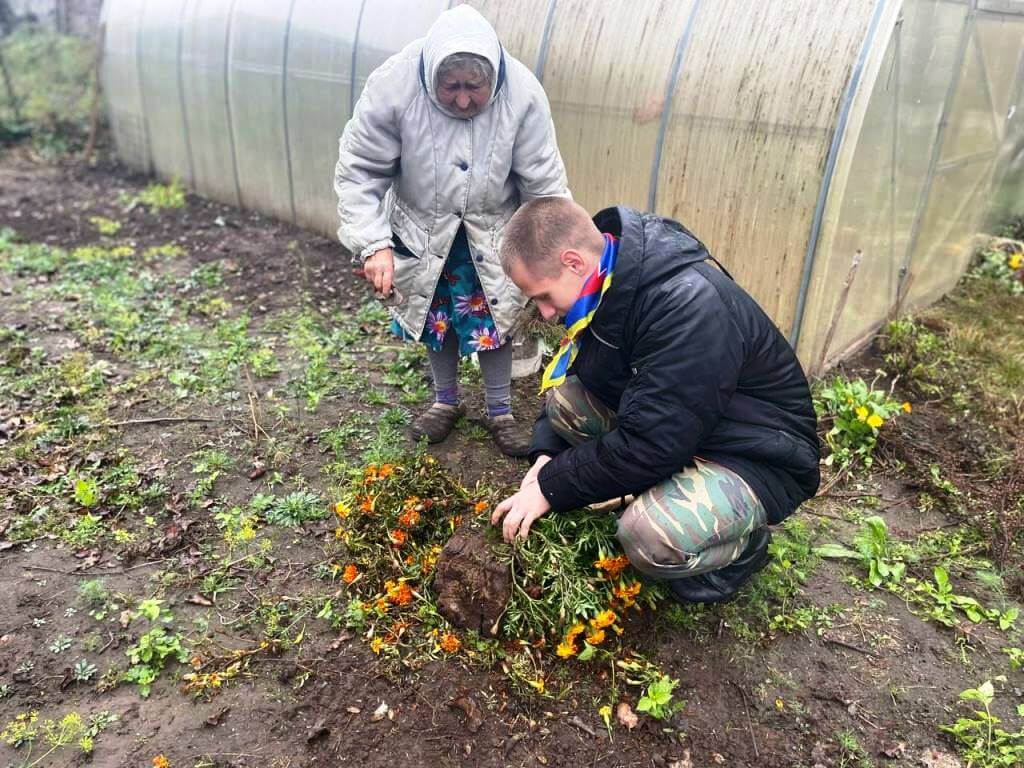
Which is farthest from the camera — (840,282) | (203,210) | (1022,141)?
(203,210)

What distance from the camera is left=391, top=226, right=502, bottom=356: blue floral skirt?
11.3 ft

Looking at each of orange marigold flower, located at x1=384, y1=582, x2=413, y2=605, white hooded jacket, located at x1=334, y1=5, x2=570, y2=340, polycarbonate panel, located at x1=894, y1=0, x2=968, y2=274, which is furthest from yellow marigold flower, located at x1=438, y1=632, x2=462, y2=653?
polycarbonate panel, located at x1=894, y1=0, x2=968, y2=274

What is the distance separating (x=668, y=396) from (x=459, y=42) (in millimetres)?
1548

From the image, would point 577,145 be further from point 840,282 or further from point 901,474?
point 901,474

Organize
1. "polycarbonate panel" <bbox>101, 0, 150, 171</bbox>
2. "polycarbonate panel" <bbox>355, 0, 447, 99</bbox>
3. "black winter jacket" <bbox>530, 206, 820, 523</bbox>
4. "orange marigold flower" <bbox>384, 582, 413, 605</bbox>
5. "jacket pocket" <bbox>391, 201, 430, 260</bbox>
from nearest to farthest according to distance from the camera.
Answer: "black winter jacket" <bbox>530, 206, 820, 523</bbox> < "orange marigold flower" <bbox>384, 582, 413, 605</bbox> < "jacket pocket" <bbox>391, 201, 430, 260</bbox> < "polycarbonate panel" <bbox>355, 0, 447, 99</bbox> < "polycarbonate panel" <bbox>101, 0, 150, 171</bbox>

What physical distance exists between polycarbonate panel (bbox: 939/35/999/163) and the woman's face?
3.16 metres

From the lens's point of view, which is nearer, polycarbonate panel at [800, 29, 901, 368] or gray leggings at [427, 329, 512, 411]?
gray leggings at [427, 329, 512, 411]

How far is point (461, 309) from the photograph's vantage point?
138 inches

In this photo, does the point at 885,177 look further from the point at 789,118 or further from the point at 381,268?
the point at 381,268

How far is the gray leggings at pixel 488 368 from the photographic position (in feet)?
12.2

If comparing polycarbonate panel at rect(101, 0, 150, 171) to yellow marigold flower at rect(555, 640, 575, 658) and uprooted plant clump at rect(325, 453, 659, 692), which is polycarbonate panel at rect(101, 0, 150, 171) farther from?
yellow marigold flower at rect(555, 640, 575, 658)

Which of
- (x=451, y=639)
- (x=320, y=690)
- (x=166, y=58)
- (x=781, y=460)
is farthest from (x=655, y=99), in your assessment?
(x=166, y=58)

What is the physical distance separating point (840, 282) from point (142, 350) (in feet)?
13.8

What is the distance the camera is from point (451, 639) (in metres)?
2.58
